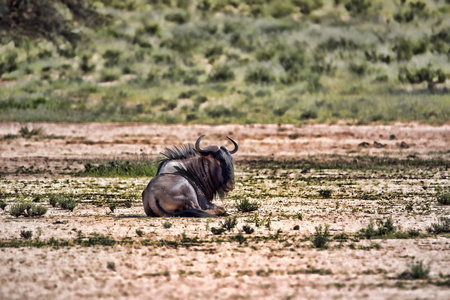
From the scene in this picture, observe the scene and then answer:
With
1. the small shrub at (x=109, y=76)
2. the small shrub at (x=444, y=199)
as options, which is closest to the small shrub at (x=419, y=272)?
the small shrub at (x=444, y=199)

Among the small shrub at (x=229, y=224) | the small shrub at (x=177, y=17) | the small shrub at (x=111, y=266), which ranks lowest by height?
the small shrub at (x=111, y=266)

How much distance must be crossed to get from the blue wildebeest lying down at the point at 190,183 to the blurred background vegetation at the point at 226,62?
1465 cm

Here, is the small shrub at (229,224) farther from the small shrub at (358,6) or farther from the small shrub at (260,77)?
the small shrub at (358,6)

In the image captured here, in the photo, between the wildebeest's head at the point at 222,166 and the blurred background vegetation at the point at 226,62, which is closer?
the wildebeest's head at the point at 222,166

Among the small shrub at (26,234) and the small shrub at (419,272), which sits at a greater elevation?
the small shrub at (26,234)

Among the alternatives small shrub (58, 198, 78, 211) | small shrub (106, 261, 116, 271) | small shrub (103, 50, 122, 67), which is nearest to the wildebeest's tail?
small shrub (58, 198, 78, 211)

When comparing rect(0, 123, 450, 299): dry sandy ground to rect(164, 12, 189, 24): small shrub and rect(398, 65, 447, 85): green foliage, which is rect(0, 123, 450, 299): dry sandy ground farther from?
rect(164, 12, 189, 24): small shrub

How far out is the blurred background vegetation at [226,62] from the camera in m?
25.5

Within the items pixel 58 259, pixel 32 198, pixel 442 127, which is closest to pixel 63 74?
pixel 442 127

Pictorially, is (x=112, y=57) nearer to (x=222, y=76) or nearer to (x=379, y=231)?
(x=222, y=76)

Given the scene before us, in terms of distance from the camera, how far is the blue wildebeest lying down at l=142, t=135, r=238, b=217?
31.3 feet

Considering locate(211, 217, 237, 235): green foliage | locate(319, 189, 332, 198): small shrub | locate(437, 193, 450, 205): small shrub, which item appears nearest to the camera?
locate(211, 217, 237, 235): green foliage

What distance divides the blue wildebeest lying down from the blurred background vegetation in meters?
14.6

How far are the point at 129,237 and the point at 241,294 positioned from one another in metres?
2.66
